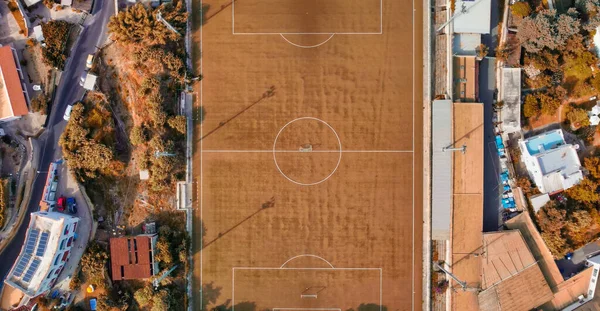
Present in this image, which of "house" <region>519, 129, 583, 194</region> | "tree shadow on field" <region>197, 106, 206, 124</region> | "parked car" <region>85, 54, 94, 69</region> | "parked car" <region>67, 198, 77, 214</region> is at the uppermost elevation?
"parked car" <region>85, 54, 94, 69</region>

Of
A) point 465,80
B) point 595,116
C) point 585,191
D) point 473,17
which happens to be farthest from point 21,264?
point 595,116

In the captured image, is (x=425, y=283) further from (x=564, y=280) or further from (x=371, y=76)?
(x=371, y=76)

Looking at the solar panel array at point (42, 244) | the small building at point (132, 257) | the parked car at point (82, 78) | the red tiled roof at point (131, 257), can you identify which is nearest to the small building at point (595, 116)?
the small building at point (132, 257)

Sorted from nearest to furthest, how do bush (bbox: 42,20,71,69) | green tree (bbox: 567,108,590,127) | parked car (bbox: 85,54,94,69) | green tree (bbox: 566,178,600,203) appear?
green tree (bbox: 566,178,600,203) → green tree (bbox: 567,108,590,127) → bush (bbox: 42,20,71,69) → parked car (bbox: 85,54,94,69)

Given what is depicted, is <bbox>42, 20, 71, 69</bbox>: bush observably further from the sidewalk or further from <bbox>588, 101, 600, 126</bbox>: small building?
<bbox>588, 101, 600, 126</bbox>: small building

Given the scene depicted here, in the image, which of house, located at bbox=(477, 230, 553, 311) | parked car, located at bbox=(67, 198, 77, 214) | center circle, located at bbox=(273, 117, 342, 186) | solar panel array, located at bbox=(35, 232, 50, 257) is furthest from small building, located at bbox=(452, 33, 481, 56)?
solar panel array, located at bbox=(35, 232, 50, 257)

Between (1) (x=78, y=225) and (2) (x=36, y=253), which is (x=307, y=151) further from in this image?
(2) (x=36, y=253)
